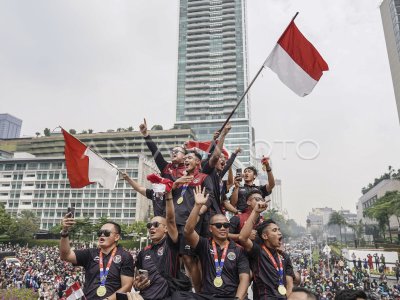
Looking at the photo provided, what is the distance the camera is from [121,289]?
4.06 m

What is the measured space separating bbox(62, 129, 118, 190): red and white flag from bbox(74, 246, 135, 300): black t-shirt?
7.58 ft

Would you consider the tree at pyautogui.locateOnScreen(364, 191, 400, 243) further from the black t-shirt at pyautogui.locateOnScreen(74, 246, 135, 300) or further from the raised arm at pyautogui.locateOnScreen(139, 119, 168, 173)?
the black t-shirt at pyautogui.locateOnScreen(74, 246, 135, 300)

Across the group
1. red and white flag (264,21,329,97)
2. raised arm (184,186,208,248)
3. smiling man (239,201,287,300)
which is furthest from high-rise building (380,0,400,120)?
raised arm (184,186,208,248)

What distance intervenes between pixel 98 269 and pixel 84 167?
284 cm

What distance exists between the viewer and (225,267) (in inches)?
157

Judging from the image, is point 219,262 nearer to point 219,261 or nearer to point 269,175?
point 219,261

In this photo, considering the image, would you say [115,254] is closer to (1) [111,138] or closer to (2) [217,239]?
(2) [217,239]

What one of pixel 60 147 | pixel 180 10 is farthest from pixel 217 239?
pixel 180 10

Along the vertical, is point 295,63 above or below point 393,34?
below

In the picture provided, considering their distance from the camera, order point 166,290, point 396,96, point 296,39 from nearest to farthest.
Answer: point 166,290, point 296,39, point 396,96

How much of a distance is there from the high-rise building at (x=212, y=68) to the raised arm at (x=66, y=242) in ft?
324

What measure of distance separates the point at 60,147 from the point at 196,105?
146ft

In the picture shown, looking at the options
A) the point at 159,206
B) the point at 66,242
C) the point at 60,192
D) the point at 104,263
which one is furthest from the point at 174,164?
the point at 60,192

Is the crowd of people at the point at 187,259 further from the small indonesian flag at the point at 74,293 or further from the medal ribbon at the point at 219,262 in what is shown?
the small indonesian flag at the point at 74,293
